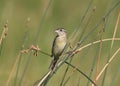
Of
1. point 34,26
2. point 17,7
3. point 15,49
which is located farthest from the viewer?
point 17,7

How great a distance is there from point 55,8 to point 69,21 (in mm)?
288

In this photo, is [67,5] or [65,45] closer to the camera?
[65,45]

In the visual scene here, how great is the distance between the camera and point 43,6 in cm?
724

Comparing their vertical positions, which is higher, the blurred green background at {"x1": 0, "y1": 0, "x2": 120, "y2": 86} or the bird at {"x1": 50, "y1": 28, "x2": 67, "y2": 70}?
the bird at {"x1": 50, "y1": 28, "x2": 67, "y2": 70}

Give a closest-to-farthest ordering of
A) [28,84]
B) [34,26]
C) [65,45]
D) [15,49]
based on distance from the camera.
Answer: [65,45] → [28,84] → [15,49] → [34,26]

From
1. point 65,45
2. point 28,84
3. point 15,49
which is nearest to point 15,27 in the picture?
point 15,49

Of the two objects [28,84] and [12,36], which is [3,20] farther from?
[28,84]

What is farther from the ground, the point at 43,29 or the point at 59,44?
the point at 59,44

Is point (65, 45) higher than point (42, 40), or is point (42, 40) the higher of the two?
point (65, 45)

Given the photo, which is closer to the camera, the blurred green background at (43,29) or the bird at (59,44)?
the bird at (59,44)

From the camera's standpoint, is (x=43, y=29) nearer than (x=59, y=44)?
No

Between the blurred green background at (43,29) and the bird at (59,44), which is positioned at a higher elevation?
the bird at (59,44)

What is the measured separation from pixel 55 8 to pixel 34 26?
364 millimetres

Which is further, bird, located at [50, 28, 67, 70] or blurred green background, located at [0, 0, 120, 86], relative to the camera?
blurred green background, located at [0, 0, 120, 86]
